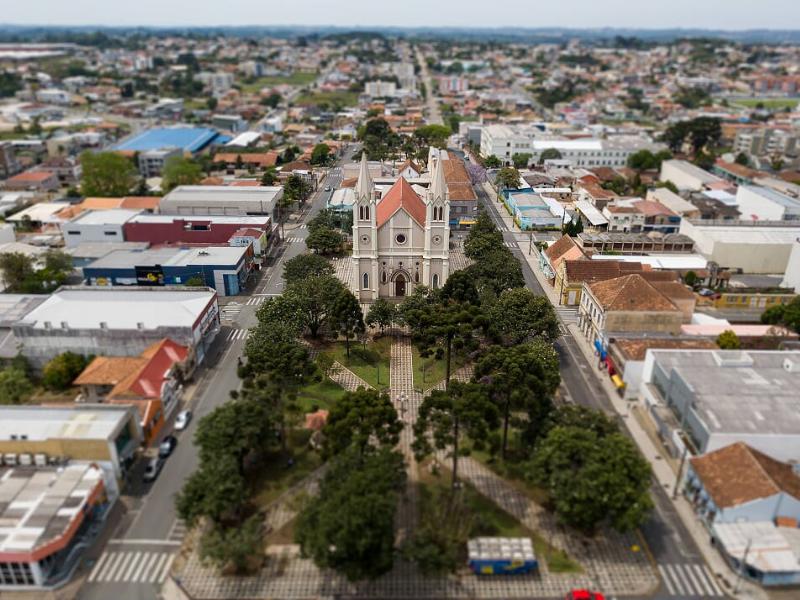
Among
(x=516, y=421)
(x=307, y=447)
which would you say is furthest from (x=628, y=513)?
(x=307, y=447)

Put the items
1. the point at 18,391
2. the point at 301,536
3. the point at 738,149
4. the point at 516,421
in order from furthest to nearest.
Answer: the point at 738,149
the point at 18,391
the point at 516,421
the point at 301,536

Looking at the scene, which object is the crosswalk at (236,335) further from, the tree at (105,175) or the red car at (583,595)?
the tree at (105,175)

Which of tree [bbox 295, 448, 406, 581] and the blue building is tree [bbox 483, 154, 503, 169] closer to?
the blue building

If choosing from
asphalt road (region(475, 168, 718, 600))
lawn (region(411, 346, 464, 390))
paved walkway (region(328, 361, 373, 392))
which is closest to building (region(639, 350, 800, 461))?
asphalt road (region(475, 168, 718, 600))

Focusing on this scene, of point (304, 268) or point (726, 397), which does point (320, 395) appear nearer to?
point (304, 268)

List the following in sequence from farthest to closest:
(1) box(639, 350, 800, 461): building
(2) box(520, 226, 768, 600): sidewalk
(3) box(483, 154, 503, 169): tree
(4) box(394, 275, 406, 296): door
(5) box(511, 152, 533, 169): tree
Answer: (3) box(483, 154, 503, 169): tree
(5) box(511, 152, 533, 169): tree
(4) box(394, 275, 406, 296): door
(1) box(639, 350, 800, 461): building
(2) box(520, 226, 768, 600): sidewalk

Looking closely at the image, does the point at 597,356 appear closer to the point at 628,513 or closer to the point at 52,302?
the point at 628,513

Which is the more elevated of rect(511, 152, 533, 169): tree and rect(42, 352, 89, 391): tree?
rect(42, 352, 89, 391): tree
